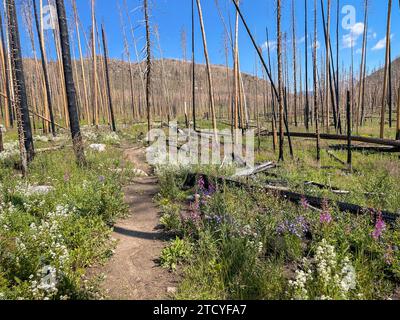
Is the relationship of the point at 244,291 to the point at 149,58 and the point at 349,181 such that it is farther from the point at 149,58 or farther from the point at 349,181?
the point at 149,58

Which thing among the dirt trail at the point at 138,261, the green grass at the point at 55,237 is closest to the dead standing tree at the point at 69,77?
the green grass at the point at 55,237

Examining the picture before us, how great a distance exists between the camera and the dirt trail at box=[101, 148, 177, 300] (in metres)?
2.78

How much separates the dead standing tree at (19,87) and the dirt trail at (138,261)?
3541 millimetres

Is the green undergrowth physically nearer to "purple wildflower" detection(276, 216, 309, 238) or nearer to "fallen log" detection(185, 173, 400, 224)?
"purple wildflower" detection(276, 216, 309, 238)

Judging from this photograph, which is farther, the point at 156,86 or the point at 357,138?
the point at 156,86

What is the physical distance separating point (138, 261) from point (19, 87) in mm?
7133

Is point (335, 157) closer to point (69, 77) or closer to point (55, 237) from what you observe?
point (55, 237)

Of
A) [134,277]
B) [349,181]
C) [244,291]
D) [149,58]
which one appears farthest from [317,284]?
[149,58]

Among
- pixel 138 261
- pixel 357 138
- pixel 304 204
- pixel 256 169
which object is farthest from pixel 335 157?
pixel 138 261

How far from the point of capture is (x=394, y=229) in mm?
3395

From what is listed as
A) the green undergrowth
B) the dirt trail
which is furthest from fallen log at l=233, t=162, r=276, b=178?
the dirt trail

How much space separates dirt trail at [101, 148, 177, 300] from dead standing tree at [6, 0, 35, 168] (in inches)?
139

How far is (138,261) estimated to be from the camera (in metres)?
3.39

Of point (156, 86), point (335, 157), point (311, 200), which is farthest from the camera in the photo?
point (156, 86)
